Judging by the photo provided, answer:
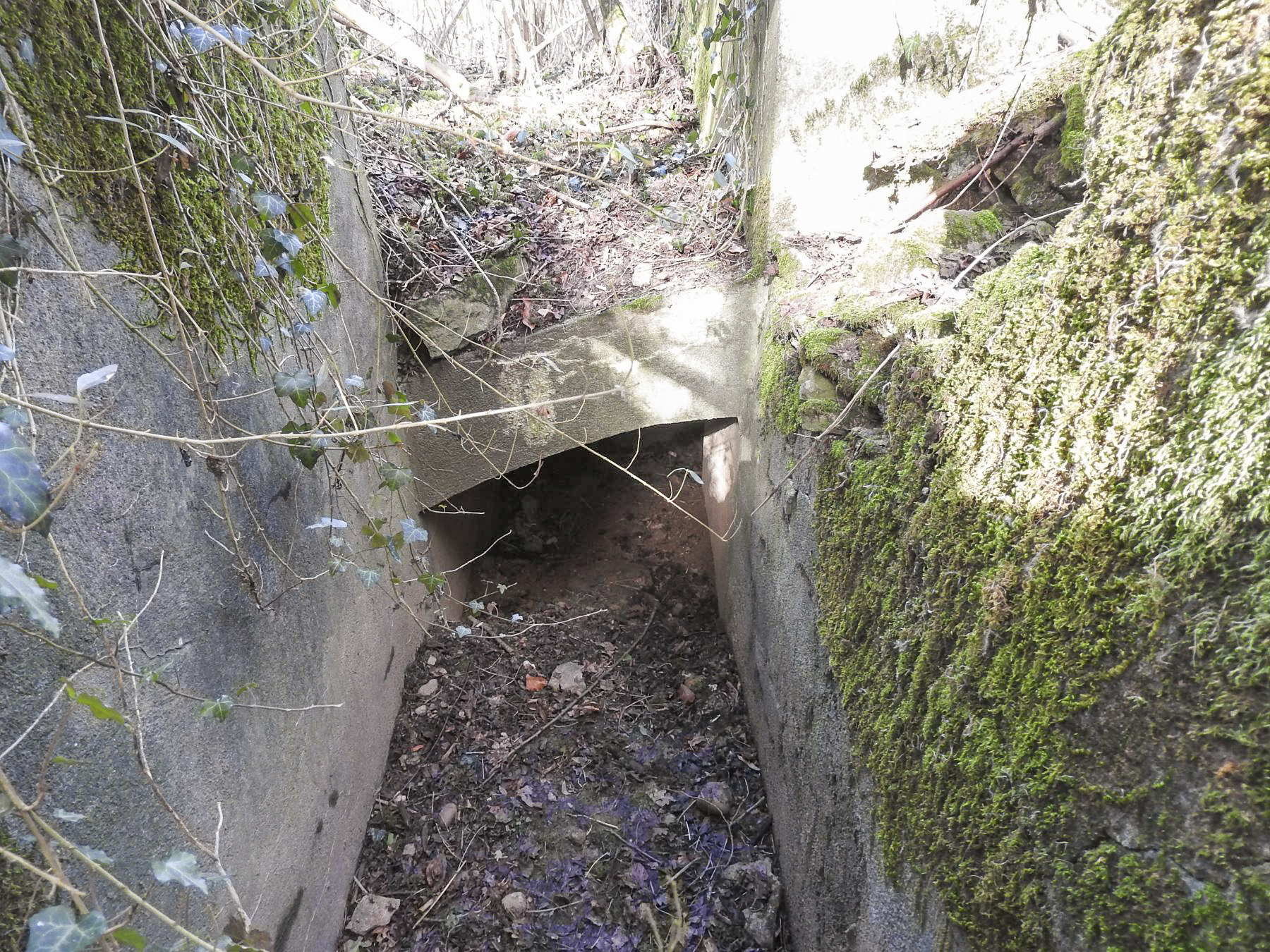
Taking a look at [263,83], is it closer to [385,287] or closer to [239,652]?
[385,287]

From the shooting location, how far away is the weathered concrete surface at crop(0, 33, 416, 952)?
3.98 ft

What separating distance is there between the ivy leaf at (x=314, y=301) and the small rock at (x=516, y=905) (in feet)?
7.60

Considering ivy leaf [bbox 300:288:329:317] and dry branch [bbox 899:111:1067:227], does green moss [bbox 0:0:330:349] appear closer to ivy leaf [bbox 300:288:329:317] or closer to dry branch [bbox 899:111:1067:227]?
ivy leaf [bbox 300:288:329:317]

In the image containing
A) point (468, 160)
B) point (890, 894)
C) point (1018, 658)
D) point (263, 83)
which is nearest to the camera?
point (1018, 658)

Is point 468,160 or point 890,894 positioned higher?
point 468,160

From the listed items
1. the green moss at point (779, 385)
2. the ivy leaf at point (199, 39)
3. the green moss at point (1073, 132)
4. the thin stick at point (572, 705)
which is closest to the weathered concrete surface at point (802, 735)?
the green moss at point (779, 385)

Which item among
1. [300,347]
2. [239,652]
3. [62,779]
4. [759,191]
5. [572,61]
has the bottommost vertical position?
[239,652]

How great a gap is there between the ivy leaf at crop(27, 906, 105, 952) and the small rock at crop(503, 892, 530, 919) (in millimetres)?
2048

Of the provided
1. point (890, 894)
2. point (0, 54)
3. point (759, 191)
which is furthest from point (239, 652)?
point (759, 191)

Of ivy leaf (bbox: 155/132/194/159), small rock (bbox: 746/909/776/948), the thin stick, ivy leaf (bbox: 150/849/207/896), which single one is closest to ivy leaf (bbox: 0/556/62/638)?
ivy leaf (bbox: 150/849/207/896)

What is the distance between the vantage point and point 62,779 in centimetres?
122

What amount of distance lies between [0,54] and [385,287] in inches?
84.4

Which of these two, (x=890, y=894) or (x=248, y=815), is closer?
(x=890, y=894)

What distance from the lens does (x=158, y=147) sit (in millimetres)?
1586
